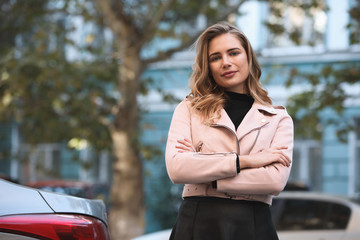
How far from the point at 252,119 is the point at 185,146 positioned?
349 mm

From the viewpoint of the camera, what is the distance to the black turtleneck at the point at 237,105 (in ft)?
8.50

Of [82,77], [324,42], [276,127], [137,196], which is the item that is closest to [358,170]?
[324,42]

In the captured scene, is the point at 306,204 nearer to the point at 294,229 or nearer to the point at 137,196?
the point at 294,229

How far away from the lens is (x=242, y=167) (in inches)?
93.7

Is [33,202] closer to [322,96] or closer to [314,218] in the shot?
[314,218]

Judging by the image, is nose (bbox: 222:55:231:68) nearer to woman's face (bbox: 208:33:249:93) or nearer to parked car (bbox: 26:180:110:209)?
woman's face (bbox: 208:33:249:93)

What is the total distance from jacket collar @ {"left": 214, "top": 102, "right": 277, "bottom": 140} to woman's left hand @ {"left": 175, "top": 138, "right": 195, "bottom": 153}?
0.16 metres

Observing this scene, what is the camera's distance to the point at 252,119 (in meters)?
2.54

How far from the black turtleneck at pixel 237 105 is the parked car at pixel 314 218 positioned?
123 inches

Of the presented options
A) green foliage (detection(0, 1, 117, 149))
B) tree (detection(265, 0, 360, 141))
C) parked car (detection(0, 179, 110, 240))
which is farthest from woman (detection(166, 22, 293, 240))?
green foliage (detection(0, 1, 117, 149))

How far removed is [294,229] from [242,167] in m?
3.66

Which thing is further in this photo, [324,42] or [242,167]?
[324,42]

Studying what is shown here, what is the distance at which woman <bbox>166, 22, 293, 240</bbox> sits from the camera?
92.7 inches

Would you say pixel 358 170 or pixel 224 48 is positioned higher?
pixel 224 48
